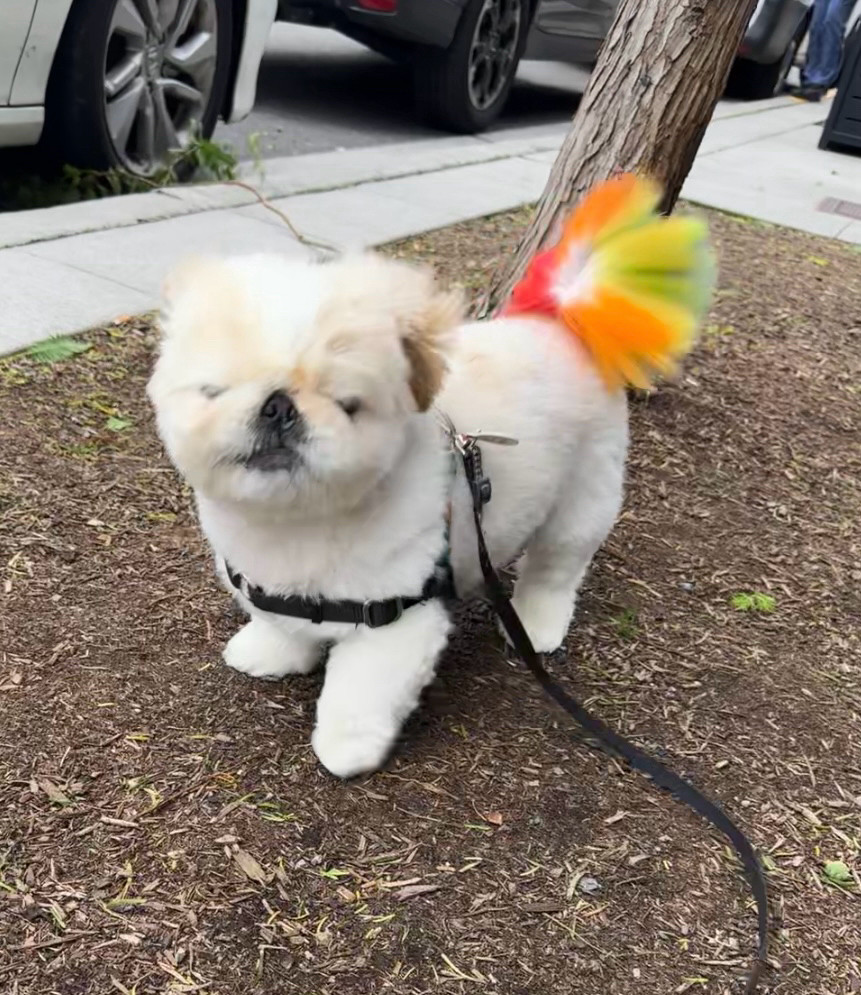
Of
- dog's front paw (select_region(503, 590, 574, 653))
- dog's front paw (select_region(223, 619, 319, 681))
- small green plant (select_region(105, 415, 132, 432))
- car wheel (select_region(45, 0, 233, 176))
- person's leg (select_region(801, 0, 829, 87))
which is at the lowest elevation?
small green plant (select_region(105, 415, 132, 432))

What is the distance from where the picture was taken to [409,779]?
247 cm

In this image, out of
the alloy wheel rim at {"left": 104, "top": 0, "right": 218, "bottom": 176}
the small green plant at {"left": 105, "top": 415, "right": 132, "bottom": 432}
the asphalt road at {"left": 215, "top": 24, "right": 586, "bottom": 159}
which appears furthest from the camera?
the asphalt road at {"left": 215, "top": 24, "right": 586, "bottom": 159}

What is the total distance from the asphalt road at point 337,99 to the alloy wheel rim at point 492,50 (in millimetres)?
508

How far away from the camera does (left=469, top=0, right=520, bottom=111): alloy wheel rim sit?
7.88 metres

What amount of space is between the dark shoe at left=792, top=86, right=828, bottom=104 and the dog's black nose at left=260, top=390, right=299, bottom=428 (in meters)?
15.0

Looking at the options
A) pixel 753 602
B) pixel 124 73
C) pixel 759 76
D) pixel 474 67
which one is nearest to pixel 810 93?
pixel 759 76

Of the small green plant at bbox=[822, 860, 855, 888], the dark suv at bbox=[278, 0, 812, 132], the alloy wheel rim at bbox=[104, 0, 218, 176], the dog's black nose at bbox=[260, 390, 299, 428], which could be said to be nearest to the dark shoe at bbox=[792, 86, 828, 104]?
the dark suv at bbox=[278, 0, 812, 132]

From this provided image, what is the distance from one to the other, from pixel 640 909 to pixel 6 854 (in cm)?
134

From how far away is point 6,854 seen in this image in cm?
215

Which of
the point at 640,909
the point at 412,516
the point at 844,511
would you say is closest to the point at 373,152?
the point at 844,511

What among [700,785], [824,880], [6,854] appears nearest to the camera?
[6,854]

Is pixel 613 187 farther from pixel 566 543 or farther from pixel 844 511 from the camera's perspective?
pixel 844 511

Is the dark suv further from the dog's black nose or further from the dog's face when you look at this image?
the dog's black nose

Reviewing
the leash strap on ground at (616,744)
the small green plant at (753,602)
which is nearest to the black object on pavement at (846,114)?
the small green plant at (753,602)
